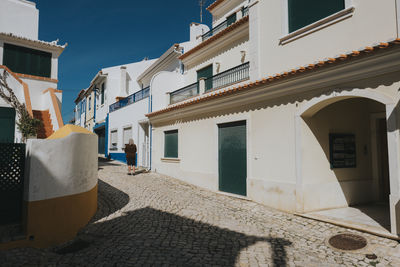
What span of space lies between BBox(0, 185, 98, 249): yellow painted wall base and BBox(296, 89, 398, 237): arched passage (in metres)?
5.22

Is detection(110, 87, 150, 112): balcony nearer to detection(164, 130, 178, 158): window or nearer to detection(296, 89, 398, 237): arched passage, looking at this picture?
detection(164, 130, 178, 158): window

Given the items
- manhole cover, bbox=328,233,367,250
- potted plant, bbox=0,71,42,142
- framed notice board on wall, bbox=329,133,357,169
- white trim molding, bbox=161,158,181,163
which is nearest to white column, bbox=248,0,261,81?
framed notice board on wall, bbox=329,133,357,169

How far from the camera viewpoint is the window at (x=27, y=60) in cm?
1377

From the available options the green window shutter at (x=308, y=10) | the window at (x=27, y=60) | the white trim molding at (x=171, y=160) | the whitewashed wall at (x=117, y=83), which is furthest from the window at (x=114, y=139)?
the green window shutter at (x=308, y=10)

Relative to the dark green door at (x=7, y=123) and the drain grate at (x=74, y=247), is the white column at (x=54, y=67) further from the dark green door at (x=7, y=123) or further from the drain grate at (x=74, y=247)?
the drain grate at (x=74, y=247)

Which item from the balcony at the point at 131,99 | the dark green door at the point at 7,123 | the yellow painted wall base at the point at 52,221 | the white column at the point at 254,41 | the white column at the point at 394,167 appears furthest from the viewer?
the balcony at the point at 131,99

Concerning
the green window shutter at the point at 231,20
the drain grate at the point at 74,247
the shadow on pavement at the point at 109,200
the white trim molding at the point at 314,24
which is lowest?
the drain grate at the point at 74,247

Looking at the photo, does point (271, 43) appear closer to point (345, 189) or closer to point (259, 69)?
point (259, 69)

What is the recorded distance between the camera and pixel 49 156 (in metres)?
4.72

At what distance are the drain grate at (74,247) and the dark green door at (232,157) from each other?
5071 millimetres

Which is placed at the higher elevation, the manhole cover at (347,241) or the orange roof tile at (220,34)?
the orange roof tile at (220,34)

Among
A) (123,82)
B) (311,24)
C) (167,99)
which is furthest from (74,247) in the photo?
(123,82)

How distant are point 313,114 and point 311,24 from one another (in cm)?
240

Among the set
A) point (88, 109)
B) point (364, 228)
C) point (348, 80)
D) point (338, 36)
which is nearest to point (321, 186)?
point (364, 228)
